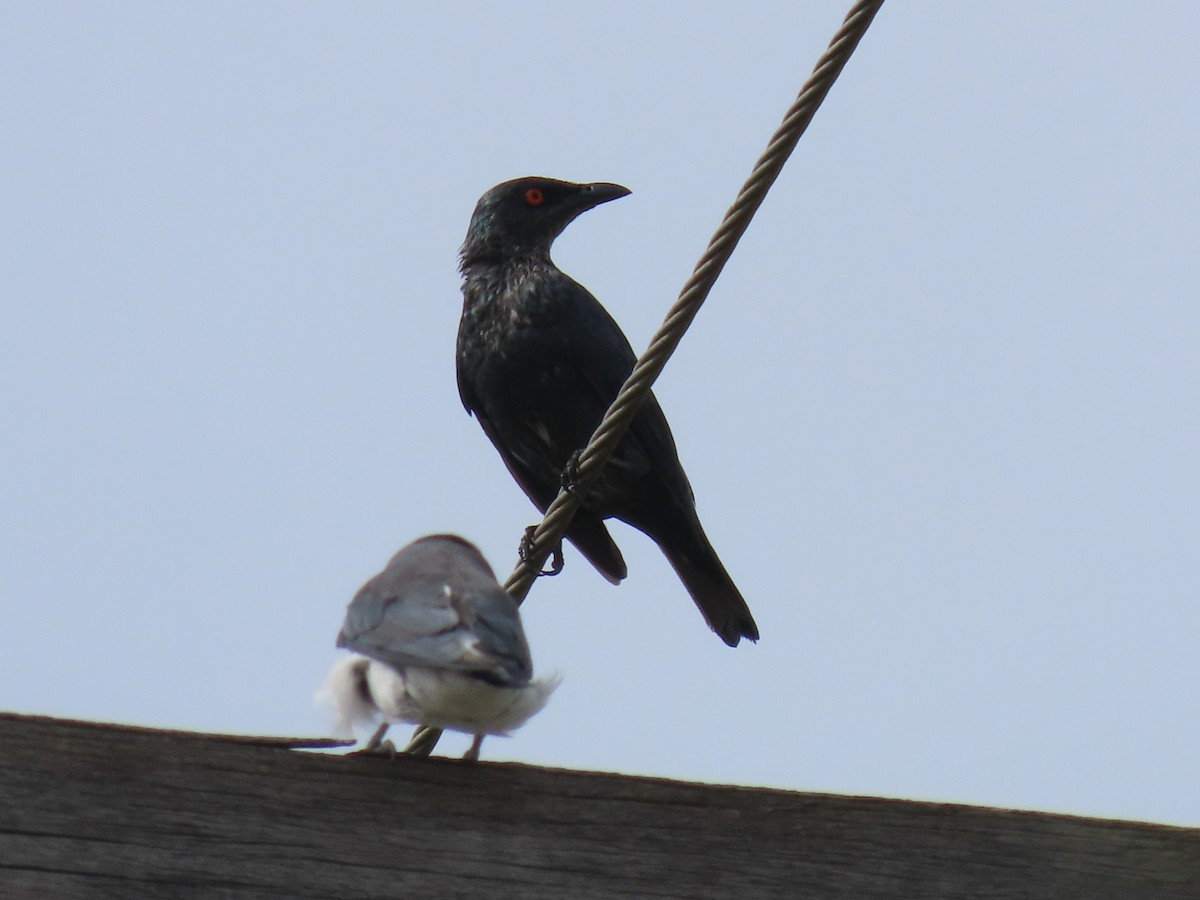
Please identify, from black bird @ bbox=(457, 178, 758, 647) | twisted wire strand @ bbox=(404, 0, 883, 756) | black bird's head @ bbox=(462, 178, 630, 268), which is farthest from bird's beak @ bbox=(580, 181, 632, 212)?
twisted wire strand @ bbox=(404, 0, 883, 756)

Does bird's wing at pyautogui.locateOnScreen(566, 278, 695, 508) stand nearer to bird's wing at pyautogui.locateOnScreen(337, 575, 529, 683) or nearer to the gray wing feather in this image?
the gray wing feather

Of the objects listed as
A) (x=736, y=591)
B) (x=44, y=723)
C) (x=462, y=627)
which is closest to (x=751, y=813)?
(x=462, y=627)

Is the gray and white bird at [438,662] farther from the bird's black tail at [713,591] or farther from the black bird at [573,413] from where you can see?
the bird's black tail at [713,591]

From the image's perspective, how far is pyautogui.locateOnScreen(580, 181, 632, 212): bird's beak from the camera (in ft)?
22.5

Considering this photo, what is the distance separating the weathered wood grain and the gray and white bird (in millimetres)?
439

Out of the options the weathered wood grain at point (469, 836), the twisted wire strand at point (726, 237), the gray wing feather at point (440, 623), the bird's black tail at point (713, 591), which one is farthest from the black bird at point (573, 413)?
the weathered wood grain at point (469, 836)

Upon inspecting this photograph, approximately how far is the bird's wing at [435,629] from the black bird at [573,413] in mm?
3428

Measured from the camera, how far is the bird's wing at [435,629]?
2.28 meters

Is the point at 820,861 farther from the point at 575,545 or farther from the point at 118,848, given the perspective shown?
the point at 575,545

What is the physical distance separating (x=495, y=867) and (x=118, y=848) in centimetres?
45

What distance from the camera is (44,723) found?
1732 millimetres

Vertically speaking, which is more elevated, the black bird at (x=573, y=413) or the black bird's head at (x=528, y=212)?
the black bird's head at (x=528, y=212)

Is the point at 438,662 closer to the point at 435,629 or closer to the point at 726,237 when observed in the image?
the point at 435,629

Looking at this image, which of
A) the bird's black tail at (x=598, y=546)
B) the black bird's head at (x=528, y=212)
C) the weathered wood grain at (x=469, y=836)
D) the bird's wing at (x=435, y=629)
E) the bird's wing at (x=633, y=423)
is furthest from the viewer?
the black bird's head at (x=528, y=212)
